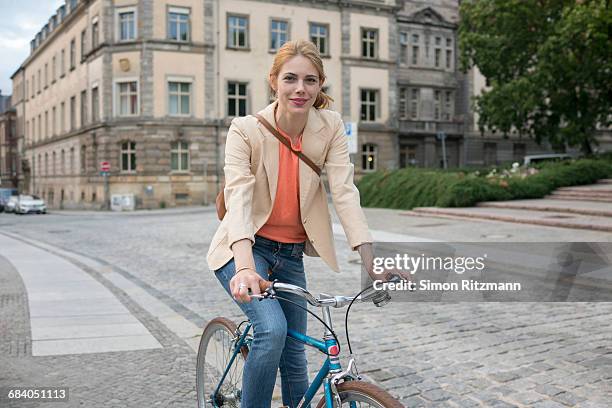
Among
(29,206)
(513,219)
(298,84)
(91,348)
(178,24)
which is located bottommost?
(29,206)

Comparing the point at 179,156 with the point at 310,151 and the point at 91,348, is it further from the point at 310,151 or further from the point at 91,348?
the point at 310,151

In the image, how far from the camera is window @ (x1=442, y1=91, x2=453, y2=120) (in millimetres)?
48266

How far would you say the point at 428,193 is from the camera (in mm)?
23094

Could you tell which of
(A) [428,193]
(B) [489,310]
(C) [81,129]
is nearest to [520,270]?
(B) [489,310]

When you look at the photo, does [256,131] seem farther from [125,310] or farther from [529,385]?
[125,310]

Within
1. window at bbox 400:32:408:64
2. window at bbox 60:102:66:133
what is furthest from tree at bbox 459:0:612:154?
window at bbox 60:102:66:133

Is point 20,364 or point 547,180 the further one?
point 547,180

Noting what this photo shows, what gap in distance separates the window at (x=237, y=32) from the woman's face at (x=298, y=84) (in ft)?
126

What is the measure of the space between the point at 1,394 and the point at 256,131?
2.89 meters

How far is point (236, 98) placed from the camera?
133 ft

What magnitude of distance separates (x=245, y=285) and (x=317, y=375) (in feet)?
1.57

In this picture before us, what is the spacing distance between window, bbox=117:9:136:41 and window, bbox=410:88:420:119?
1930cm

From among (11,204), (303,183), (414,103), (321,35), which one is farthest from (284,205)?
(414,103)

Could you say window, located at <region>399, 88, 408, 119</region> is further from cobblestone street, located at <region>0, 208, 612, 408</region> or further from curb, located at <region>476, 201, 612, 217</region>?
cobblestone street, located at <region>0, 208, 612, 408</region>
